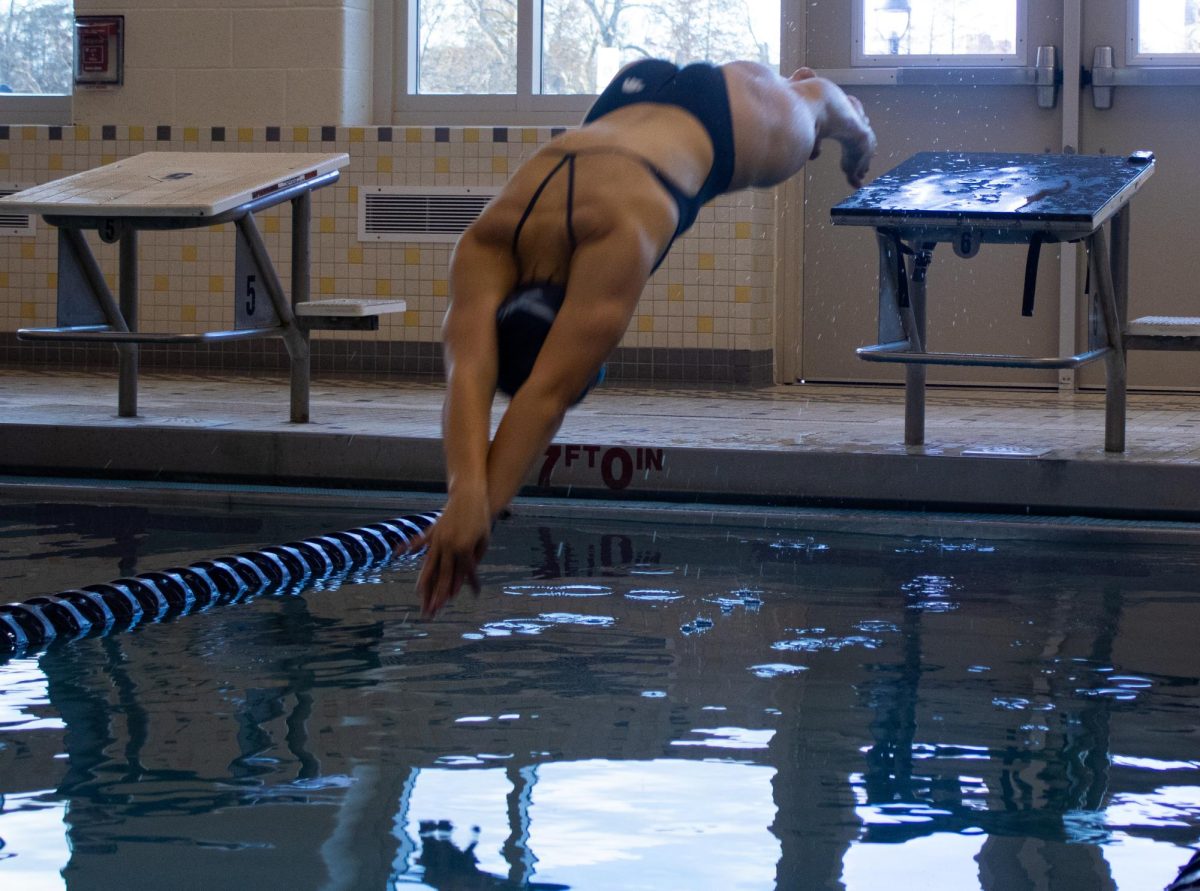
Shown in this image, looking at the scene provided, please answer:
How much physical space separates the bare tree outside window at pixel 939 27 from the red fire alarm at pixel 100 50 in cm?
362

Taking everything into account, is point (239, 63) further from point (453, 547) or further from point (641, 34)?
point (453, 547)

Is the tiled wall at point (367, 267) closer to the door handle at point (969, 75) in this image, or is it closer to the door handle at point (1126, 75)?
the door handle at point (969, 75)

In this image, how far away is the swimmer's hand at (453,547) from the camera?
2.27 m

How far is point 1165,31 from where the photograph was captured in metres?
7.32

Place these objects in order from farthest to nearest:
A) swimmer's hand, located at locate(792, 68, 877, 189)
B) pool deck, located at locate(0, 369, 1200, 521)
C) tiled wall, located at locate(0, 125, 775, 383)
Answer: tiled wall, located at locate(0, 125, 775, 383) → pool deck, located at locate(0, 369, 1200, 521) → swimmer's hand, located at locate(792, 68, 877, 189)

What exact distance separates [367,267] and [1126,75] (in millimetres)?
3633

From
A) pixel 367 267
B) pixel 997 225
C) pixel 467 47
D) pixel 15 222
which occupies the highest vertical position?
pixel 467 47

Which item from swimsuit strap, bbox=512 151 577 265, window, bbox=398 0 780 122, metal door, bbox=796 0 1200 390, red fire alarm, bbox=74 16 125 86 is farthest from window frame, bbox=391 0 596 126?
swimsuit strap, bbox=512 151 577 265

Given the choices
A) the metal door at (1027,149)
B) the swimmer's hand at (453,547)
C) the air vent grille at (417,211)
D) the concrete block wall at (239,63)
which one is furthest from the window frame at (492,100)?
the swimmer's hand at (453,547)

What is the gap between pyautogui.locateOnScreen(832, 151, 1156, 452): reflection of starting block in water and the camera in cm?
477

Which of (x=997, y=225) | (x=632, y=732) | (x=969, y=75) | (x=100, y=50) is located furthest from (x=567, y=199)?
(x=100, y=50)

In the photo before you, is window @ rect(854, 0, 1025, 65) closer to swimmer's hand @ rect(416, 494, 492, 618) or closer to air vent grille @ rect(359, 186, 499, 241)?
air vent grille @ rect(359, 186, 499, 241)

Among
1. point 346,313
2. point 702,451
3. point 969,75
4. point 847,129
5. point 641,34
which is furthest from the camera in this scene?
point 641,34

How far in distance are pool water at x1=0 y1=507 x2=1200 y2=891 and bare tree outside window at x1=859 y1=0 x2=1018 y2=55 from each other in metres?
3.80
